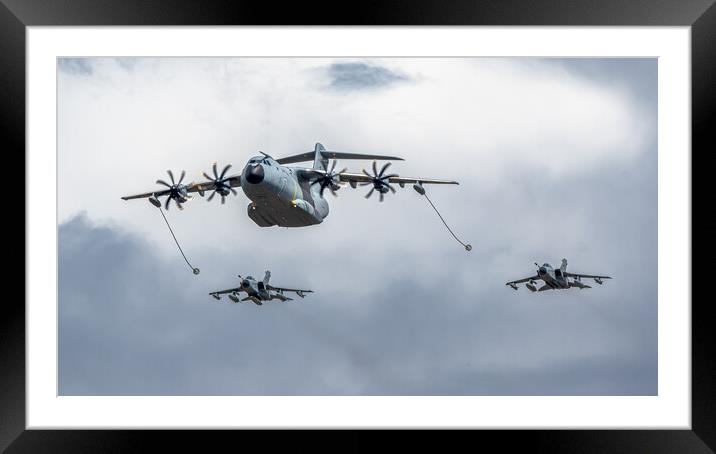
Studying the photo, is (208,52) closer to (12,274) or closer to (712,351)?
(12,274)

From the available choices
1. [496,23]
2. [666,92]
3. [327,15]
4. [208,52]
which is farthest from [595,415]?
[208,52]

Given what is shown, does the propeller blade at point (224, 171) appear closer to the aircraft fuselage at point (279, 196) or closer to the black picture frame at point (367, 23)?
the aircraft fuselage at point (279, 196)

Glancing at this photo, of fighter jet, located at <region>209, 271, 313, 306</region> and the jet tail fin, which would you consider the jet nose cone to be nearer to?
Result: the jet tail fin

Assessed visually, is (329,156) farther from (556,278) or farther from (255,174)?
(556,278)

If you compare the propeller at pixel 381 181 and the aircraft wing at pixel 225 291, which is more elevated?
the propeller at pixel 381 181

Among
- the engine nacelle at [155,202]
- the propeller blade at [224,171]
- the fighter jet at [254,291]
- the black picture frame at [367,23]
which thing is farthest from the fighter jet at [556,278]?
the black picture frame at [367,23]

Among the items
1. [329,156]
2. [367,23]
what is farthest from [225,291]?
[367,23]

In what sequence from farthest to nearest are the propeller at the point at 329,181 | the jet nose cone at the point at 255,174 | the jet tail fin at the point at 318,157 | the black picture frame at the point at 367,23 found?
the jet tail fin at the point at 318,157
the propeller at the point at 329,181
the jet nose cone at the point at 255,174
the black picture frame at the point at 367,23
